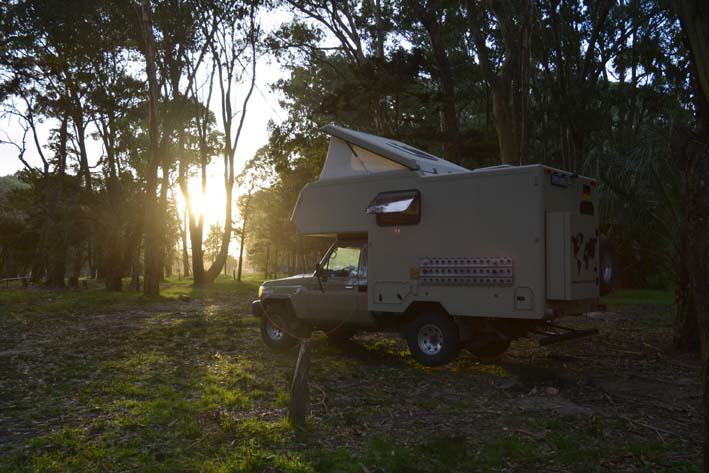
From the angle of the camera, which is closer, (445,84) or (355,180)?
(355,180)

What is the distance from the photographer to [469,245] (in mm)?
9164

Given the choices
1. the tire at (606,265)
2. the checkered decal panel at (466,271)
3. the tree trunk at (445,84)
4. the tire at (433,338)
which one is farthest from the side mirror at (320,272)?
the tree trunk at (445,84)

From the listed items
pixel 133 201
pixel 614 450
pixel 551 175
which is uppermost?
pixel 133 201

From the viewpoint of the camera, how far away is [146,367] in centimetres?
974

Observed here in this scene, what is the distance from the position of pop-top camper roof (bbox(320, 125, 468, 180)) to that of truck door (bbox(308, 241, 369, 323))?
133 cm

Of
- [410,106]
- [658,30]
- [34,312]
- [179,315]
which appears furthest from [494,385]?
[410,106]

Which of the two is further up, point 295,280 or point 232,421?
point 295,280

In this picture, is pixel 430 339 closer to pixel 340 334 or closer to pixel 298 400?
pixel 340 334

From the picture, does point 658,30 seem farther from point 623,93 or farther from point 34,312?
point 34,312

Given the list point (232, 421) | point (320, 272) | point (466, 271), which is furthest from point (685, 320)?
point (232, 421)

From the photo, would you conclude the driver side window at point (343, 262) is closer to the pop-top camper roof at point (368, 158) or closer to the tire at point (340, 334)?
the tire at point (340, 334)

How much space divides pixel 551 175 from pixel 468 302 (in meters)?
2.22

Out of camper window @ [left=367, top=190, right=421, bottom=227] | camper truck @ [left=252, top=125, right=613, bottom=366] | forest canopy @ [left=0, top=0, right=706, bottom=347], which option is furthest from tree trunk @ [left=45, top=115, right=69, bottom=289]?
camper window @ [left=367, top=190, right=421, bottom=227]

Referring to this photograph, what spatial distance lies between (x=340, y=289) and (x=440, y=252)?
2.18 metres
